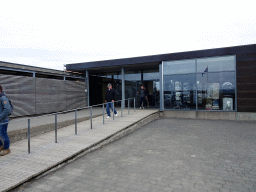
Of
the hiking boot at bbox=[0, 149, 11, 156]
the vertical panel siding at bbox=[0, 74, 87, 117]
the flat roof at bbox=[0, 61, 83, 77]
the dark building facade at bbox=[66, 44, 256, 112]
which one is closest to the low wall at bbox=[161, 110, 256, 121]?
the dark building facade at bbox=[66, 44, 256, 112]

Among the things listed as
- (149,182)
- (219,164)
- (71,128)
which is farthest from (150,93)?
(149,182)

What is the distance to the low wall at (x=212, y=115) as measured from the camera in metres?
9.84

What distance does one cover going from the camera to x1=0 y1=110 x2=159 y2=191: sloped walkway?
136 inches

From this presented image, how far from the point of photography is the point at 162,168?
12.6 ft

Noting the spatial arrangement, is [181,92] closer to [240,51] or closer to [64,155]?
[240,51]

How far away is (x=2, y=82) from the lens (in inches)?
316

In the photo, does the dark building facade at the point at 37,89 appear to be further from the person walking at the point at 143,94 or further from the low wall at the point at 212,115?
→ the low wall at the point at 212,115

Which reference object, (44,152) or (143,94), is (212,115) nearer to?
(143,94)

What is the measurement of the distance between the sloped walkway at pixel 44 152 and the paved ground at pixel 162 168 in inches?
9.4

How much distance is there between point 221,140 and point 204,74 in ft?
18.6

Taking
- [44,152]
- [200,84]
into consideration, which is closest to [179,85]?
[200,84]

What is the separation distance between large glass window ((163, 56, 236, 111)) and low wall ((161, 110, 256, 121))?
30 centimetres

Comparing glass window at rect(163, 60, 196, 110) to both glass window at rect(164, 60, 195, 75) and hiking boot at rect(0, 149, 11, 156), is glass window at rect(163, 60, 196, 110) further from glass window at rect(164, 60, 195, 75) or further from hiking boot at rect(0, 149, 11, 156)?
hiking boot at rect(0, 149, 11, 156)

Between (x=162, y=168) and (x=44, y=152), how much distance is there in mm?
3054
